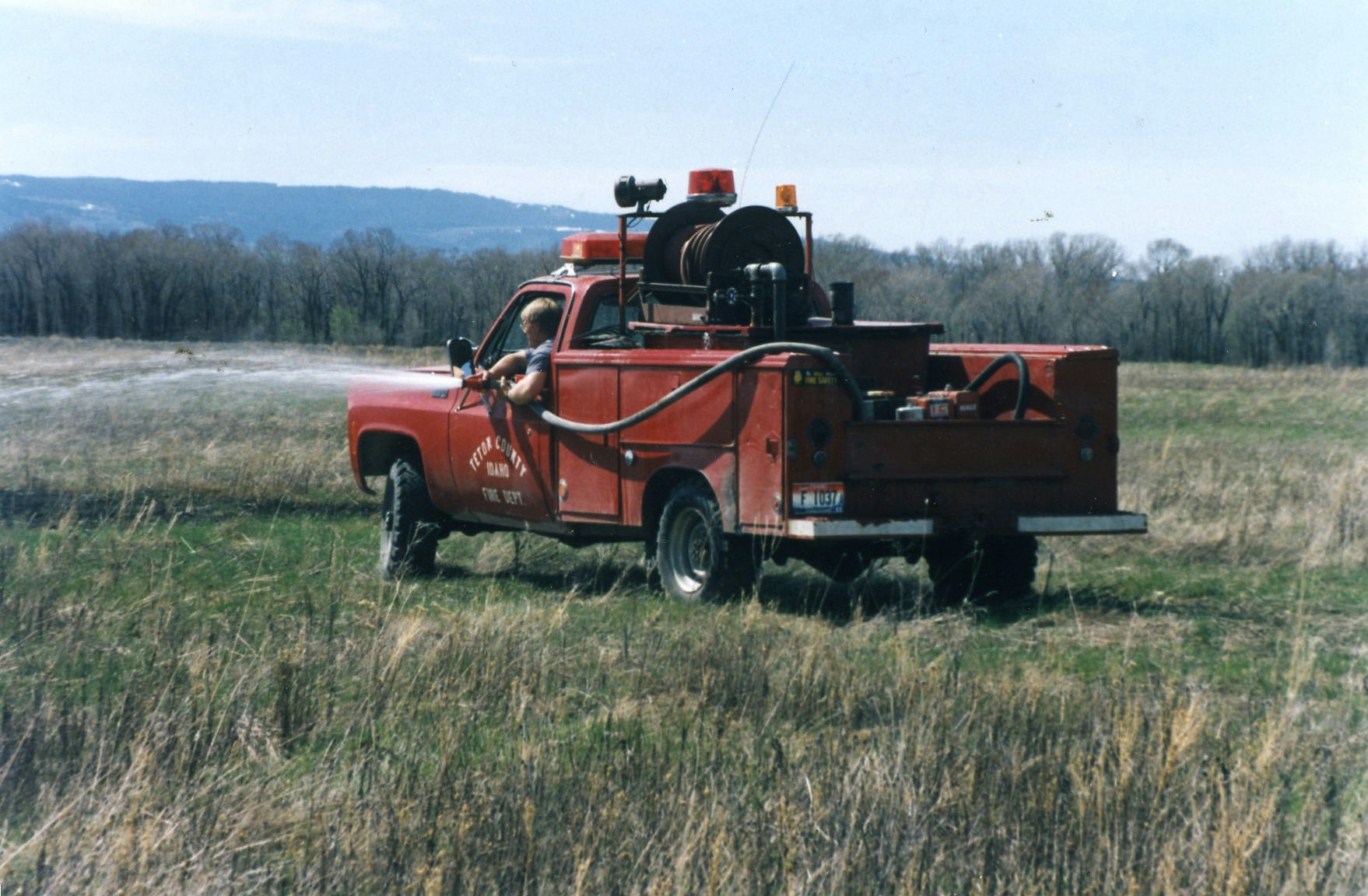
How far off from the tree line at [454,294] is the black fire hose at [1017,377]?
58.2m

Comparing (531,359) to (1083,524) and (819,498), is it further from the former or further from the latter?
(1083,524)

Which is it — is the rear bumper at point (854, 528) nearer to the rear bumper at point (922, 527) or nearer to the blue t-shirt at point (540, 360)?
the rear bumper at point (922, 527)

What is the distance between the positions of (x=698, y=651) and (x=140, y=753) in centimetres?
257

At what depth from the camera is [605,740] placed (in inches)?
204

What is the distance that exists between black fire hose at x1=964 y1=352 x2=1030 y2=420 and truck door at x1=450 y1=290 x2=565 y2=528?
2.61 m

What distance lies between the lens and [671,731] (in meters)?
5.64

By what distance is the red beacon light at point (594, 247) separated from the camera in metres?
10.5

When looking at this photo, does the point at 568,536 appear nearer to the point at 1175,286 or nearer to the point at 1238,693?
the point at 1238,693

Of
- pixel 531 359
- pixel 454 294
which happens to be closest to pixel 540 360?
pixel 531 359

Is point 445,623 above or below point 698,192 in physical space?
below

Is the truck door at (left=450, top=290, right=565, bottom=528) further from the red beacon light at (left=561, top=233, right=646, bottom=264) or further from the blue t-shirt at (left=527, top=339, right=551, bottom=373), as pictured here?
the red beacon light at (left=561, top=233, right=646, bottom=264)

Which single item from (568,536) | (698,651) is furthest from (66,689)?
(568,536)

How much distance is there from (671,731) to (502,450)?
15.8ft

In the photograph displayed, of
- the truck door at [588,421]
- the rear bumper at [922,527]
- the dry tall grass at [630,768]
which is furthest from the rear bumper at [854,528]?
the truck door at [588,421]
